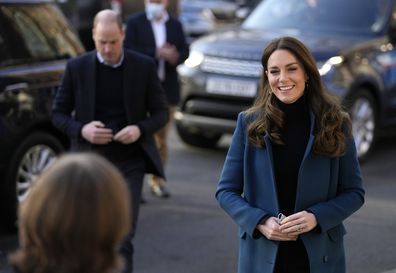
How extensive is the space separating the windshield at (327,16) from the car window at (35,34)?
3.05 meters

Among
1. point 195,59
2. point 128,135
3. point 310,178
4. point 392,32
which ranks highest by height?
point 310,178

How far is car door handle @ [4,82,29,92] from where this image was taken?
5.65 metres

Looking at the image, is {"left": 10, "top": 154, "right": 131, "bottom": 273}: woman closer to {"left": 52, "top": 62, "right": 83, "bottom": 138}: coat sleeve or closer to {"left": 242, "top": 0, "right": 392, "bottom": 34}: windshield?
{"left": 52, "top": 62, "right": 83, "bottom": 138}: coat sleeve

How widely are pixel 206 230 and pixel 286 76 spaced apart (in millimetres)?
3053

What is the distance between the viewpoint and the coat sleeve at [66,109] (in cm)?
447

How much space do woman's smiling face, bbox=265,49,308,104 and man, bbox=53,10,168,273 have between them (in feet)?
5.08

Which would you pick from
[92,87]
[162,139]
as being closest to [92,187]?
[92,87]

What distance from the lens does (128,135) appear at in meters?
4.42

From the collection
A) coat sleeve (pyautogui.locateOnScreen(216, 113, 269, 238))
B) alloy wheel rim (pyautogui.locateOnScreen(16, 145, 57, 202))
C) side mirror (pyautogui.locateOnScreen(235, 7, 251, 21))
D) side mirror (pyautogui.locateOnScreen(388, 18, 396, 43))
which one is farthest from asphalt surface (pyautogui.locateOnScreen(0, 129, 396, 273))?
side mirror (pyautogui.locateOnScreen(235, 7, 251, 21))

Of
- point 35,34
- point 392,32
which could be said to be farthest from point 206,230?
point 392,32

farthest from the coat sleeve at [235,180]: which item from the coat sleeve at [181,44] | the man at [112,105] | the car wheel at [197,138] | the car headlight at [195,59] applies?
the car wheel at [197,138]

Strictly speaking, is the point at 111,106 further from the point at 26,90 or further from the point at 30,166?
the point at 30,166

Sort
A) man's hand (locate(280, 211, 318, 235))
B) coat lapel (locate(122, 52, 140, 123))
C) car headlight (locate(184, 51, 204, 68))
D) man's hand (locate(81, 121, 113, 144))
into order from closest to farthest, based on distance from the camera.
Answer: man's hand (locate(280, 211, 318, 235)) → man's hand (locate(81, 121, 113, 144)) → coat lapel (locate(122, 52, 140, 123)) → car headlight (locate(184, 51, 204, 68))

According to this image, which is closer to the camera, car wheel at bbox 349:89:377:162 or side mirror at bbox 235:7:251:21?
car wheel at bbox 349:89:377:162
